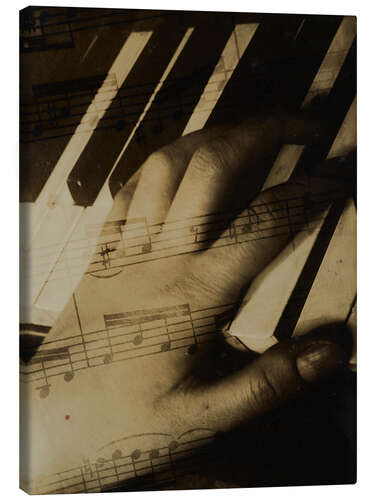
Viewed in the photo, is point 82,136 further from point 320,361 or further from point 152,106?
point 320,361

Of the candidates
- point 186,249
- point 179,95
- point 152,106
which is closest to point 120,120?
point 152,106

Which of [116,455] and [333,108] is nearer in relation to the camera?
[116,455]

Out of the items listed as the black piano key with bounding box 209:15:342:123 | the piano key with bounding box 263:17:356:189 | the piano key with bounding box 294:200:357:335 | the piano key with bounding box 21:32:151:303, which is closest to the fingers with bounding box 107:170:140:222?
the piano key with bounding box 21:32:151:303

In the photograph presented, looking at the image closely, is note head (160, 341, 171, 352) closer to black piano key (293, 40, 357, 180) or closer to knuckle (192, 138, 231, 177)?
knuckle (192, 138, 231, 177)

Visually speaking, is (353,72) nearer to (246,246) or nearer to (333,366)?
(246,246)

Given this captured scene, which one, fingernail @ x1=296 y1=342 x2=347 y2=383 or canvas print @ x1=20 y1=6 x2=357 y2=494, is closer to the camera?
canvas print @ x1=20 y1=6 x2=357 y2=494

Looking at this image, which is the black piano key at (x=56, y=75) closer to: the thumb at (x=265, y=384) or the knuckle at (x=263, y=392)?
the thumb at (x=265, y=384)

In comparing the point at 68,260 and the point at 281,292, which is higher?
the point at 68,260
